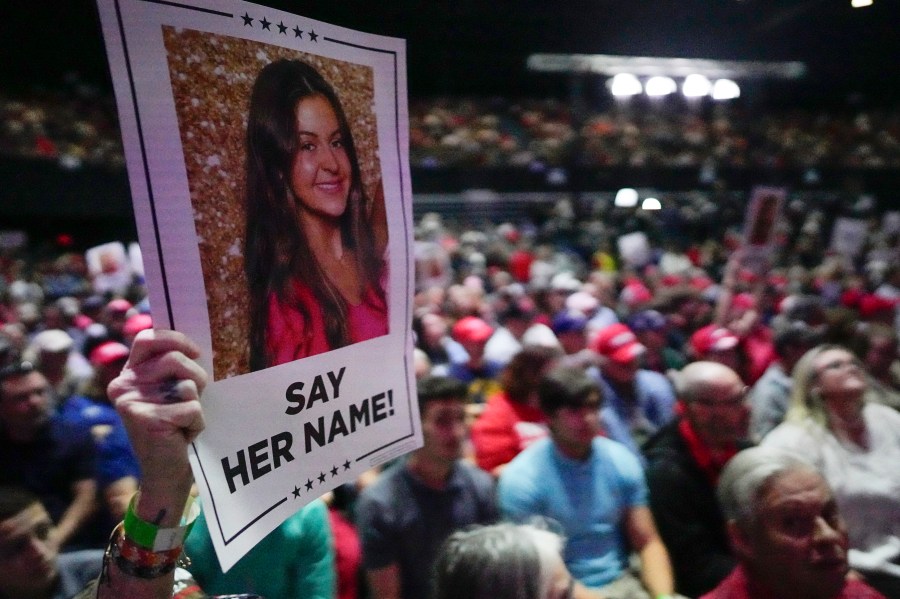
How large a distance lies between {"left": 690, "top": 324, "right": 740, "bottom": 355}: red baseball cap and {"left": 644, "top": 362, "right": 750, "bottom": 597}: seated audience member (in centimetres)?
146

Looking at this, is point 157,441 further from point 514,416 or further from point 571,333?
point 571,333

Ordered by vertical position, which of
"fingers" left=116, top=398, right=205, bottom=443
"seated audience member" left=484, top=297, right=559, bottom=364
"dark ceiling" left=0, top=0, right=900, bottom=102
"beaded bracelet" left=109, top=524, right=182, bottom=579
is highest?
"dark ceiling" left=0, top=0, right=900, bottom=102

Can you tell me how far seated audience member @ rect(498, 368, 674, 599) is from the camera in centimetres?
268

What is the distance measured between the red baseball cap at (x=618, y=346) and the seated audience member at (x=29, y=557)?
247 cm

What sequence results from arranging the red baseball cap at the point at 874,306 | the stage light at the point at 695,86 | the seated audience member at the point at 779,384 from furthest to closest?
the stage light at the point at 695,86 → the red baseball cap at the point at 874,306 → the seated audience member at the point at 779,384

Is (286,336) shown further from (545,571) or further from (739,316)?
(739,316)

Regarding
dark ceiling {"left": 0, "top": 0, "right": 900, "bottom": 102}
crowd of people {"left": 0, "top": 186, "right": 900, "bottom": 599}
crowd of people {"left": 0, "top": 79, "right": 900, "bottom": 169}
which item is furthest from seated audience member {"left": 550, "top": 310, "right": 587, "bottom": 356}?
crowd of people {"left": 0, "top": 79, "right": 900, "bottom": 169}

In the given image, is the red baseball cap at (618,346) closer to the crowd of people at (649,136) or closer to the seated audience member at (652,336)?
the seated audience member at (652,336)

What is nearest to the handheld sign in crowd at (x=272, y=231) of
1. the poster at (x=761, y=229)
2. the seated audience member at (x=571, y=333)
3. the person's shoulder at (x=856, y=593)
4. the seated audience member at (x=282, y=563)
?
the seated audience member at (x=282, y=563)

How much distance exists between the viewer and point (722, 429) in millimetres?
2844

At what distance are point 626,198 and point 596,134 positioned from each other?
8.99 feet

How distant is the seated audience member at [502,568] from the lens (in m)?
1.62

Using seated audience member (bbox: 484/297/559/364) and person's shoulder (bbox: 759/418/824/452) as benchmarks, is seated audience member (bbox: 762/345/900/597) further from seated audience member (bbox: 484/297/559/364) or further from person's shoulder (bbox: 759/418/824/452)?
seated audience member (bbox: 484/297/559/364)

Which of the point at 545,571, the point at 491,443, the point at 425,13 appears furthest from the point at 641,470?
the point at 425,13
